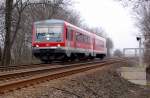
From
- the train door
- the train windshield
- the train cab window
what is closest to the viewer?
the train windshield

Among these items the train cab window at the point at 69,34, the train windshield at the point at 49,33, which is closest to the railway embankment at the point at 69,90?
the train windshield at the point at 49,33

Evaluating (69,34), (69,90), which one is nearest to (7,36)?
(69,34)

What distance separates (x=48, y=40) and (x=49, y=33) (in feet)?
1.98

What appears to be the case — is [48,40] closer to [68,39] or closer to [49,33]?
[49,33]

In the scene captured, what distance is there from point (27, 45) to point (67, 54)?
1345 inches

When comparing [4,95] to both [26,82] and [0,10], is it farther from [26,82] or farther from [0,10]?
[0,10]

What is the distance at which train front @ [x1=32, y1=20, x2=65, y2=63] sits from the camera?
28.9 meters

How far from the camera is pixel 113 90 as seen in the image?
20.2 meters

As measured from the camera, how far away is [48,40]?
29.3 metres

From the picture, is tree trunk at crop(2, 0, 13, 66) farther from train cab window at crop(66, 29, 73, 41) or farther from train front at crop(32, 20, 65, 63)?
train cab window at crop(66, 29, 73, 41)

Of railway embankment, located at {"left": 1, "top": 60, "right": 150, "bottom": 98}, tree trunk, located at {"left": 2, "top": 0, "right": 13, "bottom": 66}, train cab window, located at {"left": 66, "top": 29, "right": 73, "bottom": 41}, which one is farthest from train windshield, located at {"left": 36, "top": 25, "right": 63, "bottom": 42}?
railway embankment, located at {"left": 1, "top": 60, "right": 150, "bottom": 98}

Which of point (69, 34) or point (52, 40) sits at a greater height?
point (69, 34)

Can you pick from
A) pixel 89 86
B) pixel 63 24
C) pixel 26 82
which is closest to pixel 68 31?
pixel 63 24

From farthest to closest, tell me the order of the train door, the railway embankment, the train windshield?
the train door < the train windshield < the railway embankment
